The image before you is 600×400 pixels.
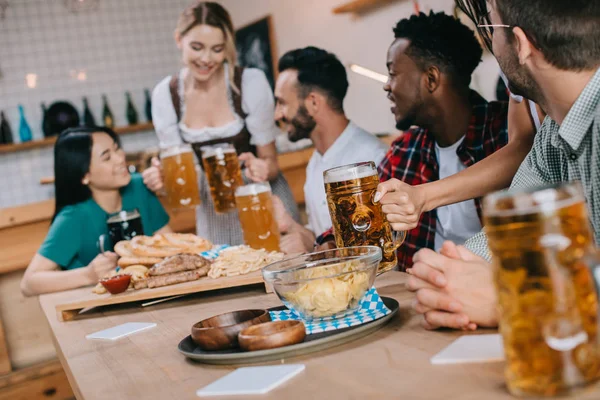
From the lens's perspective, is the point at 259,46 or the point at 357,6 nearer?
the point at 357,6

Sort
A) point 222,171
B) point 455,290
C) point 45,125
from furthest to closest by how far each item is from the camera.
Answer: point 45,125 < point 222,171 < point 455,290

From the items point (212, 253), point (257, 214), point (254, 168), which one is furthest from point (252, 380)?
point (254, 168)

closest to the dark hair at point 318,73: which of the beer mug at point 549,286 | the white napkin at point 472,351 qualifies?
the white napkin at point 472,351

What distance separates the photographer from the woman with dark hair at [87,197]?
2717 mm

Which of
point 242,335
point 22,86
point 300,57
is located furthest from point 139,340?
point 22,86

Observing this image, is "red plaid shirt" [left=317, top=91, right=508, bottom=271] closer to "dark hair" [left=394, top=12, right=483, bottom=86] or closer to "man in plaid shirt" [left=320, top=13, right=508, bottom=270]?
"man in plaid shirt" [left=320, top=13, right=508, bottom=270]

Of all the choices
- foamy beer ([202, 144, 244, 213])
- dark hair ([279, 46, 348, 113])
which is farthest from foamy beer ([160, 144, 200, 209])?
dark hair ([279, 46, 348, 113])

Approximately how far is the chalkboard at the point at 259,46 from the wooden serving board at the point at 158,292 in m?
4.32

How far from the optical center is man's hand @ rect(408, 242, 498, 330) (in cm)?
99

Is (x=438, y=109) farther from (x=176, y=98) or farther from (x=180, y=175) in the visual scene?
(x=176, y=98)

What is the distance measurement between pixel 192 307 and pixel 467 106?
117 centimetres

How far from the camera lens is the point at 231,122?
316 centimetres

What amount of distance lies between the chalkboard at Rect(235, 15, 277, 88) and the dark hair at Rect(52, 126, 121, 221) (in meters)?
3.09

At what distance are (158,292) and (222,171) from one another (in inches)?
31.5
